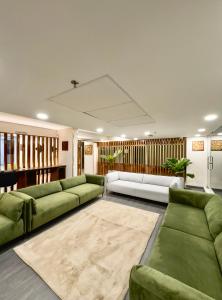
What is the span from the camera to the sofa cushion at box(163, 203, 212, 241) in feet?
6.20

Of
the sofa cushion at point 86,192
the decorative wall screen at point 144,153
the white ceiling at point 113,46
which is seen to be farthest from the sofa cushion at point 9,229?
the decorative wall screen at point 144,153

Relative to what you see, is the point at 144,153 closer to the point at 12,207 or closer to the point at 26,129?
the point at 26,129

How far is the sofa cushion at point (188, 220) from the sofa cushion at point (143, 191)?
3.60ft

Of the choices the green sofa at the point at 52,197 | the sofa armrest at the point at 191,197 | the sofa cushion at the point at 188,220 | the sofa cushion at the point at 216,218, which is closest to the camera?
the sofa cushion at the point at 216,218

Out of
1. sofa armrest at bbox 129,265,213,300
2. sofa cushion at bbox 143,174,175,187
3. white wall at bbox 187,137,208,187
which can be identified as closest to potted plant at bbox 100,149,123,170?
sofa cushion at bbox 143,174,175,187

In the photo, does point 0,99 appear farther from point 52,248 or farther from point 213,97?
point 213,97

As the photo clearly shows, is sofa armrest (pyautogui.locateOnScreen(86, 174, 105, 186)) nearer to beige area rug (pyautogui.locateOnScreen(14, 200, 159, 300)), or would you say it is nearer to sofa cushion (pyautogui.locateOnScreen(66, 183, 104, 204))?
sofa cushion (pyautogui.locateOnScreen(66, 183, 104, 204))

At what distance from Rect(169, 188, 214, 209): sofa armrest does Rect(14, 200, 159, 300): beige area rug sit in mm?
684

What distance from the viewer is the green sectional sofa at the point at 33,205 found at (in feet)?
7.05

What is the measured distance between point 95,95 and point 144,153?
20.2 ft

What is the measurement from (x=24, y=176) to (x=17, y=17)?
15.3ft

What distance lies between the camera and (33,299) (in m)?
1.39

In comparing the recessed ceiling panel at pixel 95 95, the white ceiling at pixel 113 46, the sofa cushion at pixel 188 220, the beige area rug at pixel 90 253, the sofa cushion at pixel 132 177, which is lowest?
the beige area rug at pixel 90 253

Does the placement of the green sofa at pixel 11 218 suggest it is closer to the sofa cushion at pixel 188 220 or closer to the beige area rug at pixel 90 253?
the beige area rug at pixel 90 253
